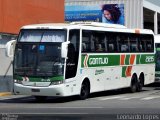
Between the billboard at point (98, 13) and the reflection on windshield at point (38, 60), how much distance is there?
28.3 m

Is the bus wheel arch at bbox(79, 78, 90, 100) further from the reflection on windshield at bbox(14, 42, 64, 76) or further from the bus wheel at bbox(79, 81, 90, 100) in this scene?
the reflection on windshield at bbox(14, 42, 64, 76)

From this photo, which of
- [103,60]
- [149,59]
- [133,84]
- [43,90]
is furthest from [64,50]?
[149,59]

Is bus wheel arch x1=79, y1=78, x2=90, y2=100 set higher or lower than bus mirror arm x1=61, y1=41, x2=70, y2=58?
lower

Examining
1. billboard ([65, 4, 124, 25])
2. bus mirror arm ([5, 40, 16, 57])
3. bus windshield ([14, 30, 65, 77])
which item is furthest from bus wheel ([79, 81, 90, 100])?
billboard ([65, 4, 124, 25])

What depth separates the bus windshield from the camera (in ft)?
67.3

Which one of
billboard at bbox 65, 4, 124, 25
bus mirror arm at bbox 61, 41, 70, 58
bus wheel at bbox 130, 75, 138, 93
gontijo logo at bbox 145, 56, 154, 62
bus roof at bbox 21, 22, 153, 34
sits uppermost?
billboard at bbox 65, 4, 124, 25

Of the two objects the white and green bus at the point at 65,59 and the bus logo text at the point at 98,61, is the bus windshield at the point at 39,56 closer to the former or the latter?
the white and green bus at the point at 65,59

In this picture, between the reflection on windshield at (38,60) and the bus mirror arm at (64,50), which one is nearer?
the bus mirror arm at (64,50)

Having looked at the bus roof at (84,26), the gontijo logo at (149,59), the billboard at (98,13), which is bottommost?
the gontijo logo at (149,59)

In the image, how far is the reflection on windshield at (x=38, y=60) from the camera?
67.3 feet

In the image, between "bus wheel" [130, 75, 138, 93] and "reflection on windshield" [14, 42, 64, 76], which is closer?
"reflection on windshield" [14, 42, 64, 76]

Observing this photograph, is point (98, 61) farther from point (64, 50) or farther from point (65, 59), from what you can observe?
point (64, 50)

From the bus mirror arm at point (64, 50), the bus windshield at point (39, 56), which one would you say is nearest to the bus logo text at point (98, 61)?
the bus windshield at point (39, 56)

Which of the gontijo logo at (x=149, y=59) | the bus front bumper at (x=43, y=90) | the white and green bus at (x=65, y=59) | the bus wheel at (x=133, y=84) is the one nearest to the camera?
the bus front bumper at (x=43, y=90)
